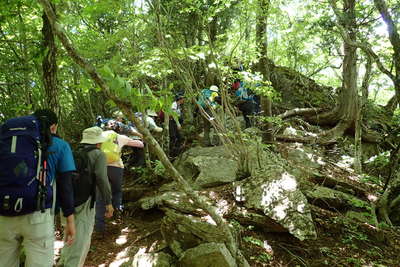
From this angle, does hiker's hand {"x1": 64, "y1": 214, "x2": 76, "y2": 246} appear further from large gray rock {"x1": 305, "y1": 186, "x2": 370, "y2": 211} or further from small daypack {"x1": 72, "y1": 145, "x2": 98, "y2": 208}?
large gray rock {"x1": 305, "y1": 186, "x2": 370, "y2": 211}

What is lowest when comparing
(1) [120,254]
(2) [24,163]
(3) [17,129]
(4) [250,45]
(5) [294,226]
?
(1) [120,254]

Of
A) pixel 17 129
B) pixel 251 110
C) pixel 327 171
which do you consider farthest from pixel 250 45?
pixel 17 129

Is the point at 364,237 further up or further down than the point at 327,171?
further down

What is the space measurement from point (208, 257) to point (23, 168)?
2.66m

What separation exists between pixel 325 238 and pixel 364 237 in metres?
0.88

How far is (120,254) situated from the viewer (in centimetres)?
505

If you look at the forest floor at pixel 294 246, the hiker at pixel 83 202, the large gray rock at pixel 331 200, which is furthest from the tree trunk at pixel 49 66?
the large gray rock at pixel 331 200

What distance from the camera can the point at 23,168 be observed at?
254cm

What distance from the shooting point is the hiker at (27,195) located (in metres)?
2.52

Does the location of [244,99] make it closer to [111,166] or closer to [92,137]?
[111,166]

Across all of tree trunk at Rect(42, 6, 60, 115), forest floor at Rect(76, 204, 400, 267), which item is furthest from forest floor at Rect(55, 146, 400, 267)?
tree trunk at Rect(42, 6, 60, 115)

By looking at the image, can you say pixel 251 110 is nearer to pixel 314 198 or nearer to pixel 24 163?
pixel 314 198

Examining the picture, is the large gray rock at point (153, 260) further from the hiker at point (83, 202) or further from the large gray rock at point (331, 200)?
the large gray rock at point (331, 200)

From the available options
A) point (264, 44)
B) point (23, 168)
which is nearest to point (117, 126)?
point (23, 168)
